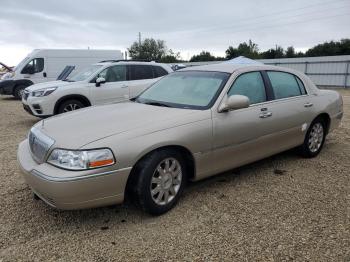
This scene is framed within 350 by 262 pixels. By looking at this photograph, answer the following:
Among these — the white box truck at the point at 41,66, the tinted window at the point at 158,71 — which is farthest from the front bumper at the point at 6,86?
the tinted window at the point at 158,71

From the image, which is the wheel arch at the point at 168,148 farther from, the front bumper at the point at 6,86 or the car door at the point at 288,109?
the front bumper at the point at 6,86

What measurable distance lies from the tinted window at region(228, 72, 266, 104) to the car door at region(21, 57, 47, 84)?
1372cm

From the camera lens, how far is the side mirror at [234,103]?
4045 mm

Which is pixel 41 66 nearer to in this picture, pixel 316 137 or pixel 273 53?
pixel 316 137

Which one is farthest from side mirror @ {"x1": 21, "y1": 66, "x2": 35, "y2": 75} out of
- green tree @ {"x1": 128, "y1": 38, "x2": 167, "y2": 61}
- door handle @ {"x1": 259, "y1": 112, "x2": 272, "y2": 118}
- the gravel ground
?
green tree @ {"x1": 128, "y1": 38, "x2": 167, "y2": 61}

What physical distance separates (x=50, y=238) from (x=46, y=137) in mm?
972

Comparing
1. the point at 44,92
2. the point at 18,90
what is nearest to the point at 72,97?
the point at 44,92

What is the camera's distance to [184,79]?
15.8 ft

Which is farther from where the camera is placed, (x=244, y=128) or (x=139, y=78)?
(x=139, y=78)

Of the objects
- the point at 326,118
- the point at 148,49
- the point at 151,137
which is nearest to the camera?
the point at 151,137

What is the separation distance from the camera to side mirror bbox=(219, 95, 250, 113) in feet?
13.3

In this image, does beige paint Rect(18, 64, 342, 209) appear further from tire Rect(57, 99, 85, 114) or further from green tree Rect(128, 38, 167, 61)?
green tree Rect(128, 38, 167, 61)

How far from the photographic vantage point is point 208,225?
3504 millimetres

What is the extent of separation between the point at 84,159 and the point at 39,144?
2.28 ft
